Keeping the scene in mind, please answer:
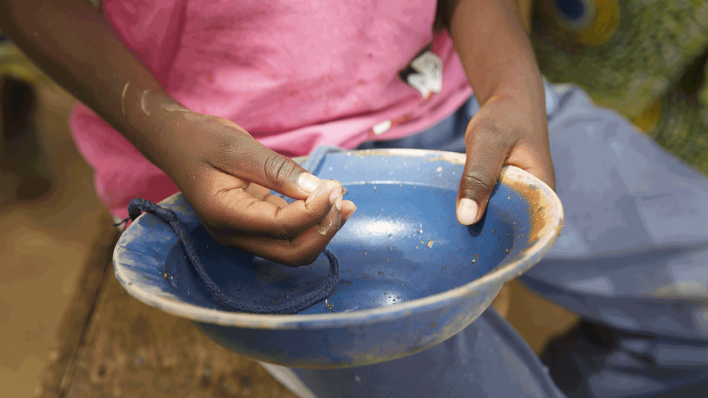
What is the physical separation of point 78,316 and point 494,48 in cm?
99

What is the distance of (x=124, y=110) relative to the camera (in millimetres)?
512

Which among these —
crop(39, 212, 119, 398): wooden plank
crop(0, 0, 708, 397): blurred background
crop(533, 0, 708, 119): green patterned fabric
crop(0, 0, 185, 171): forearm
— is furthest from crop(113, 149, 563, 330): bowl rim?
crop(533, 0, 708, 119): green patterned fabric

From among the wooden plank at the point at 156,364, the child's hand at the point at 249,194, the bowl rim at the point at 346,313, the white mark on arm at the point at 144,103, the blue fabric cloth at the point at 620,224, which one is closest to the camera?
the bowl rim at the point at 346,313

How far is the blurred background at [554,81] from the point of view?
128 cm

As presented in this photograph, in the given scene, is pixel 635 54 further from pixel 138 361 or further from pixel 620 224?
pixel 138 361

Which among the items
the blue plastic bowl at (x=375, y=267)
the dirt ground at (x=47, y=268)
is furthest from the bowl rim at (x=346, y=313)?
the dirt ground at (x=47, y=268)

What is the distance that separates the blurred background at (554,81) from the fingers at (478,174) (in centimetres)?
99

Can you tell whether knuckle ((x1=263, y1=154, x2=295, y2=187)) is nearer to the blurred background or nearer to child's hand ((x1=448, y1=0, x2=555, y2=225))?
child's hand ((x1=448, y1=0, x2=555, y2=225))

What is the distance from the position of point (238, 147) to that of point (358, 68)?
0.94 feet

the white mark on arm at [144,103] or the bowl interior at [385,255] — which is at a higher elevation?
the white mark on arm at [144,103]

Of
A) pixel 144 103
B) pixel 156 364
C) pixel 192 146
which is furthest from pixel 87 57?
pixel 156 364

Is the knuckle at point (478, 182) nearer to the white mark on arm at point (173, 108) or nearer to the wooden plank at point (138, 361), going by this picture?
the white mark on arm at point (173, 108)

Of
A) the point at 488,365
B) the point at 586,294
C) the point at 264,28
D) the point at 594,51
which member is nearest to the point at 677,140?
the point at 594,51

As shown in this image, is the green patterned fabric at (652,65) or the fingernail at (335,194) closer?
the fingernail at (335,194)
